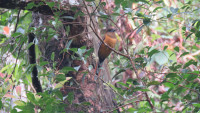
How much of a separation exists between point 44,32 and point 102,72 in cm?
73

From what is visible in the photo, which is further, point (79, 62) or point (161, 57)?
point (79, 62)

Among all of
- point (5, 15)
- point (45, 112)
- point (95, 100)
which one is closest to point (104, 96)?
point (95, 100)

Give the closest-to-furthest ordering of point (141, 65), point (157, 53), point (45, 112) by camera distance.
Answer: point (45, 112)
point (157, 53)
point (141, 65)

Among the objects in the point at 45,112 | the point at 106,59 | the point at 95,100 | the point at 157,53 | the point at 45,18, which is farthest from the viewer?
the point at 106,59

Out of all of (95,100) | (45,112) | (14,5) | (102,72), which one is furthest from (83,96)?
(14,5)

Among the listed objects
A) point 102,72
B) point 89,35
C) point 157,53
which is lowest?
point 102,72

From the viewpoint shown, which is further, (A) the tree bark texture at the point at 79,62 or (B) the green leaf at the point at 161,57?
(A) the tree bark texture at the point at 79,62

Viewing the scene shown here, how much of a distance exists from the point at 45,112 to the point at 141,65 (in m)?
0.72

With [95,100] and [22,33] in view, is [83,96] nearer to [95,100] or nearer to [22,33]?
[95,100]

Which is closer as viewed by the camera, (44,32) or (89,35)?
(44,32)

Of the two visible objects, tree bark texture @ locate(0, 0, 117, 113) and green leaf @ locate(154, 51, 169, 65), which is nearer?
green leaf @ locate(154, 51, 169, 65)

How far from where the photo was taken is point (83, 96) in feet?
6.17

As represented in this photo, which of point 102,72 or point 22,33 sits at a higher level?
point 22,33

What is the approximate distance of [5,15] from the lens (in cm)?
209
